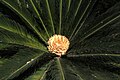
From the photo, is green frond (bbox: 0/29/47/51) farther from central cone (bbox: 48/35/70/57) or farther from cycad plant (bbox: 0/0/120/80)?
central cone (bbox: 48/35/70/57)

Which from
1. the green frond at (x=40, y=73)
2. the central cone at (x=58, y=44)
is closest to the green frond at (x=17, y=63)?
the green frond at (x=40, y=73)

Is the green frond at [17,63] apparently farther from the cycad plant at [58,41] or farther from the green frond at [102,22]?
the green frond at [102,22]

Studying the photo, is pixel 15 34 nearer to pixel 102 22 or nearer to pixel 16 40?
pixel 16 40

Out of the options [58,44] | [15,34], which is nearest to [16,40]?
[15,34]

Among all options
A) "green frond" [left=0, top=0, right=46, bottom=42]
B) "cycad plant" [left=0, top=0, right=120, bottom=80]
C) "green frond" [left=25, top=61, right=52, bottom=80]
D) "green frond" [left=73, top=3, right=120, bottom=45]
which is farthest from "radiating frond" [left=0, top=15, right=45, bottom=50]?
"green frond" [left=73, top=3, right=120, bottom=45]

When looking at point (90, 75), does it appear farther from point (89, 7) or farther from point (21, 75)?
point (89, 7)

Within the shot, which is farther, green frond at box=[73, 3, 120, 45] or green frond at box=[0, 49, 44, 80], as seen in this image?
green frond at box=[73, 3, 120, 45]

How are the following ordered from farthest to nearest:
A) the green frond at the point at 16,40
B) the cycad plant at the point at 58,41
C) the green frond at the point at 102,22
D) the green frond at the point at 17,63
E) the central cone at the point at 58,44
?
1. the central cone at the point at 58,44
2. the green frond at the point at 102,22
3. the green frond at the point at 16,40
4. the cycad plant at the point at 58,41
5. the green frond at the point at 17,63
